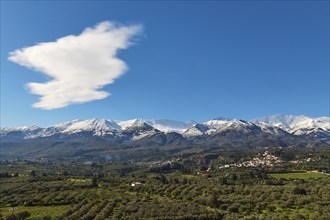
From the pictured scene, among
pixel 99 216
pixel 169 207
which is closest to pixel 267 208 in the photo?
pixel 169 207

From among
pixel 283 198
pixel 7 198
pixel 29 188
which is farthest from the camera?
pixel 29 188

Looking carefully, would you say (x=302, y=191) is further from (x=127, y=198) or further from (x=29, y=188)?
(x=29, y=188)

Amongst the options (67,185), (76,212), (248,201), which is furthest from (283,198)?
(67,185)

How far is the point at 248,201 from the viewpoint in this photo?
428 ft

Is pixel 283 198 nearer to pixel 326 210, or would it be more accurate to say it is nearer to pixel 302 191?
pixel 302 191

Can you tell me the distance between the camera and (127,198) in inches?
6019

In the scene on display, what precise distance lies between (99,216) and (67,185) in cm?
8615

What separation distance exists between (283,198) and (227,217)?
3846cm

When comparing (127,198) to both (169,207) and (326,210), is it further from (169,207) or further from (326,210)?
(326,210)

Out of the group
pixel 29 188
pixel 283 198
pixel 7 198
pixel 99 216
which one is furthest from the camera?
pixel 29 188

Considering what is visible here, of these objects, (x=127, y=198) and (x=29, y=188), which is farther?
(x=29, y=188)

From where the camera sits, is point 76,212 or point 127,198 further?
point 127,198

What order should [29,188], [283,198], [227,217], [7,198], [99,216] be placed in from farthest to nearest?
[29,188], [7,198], [283,198], [99,216], [227,217]

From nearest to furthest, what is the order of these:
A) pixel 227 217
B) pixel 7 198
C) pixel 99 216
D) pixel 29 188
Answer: pixel 227 217 → pixel 99 216 → pixel 7 198 → pixel 29 188
